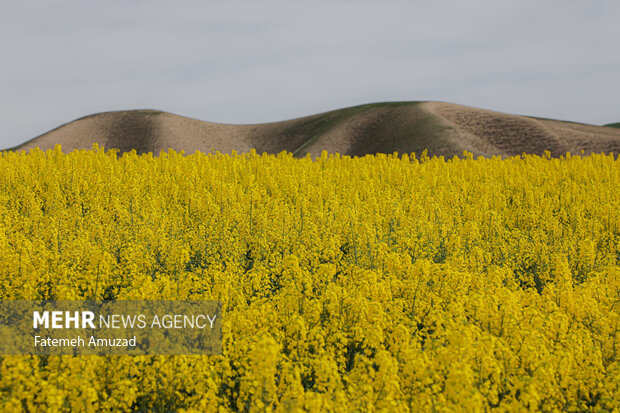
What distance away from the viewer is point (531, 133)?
36.8 meters

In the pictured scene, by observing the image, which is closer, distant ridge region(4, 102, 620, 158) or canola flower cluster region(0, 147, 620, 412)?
canola flower cluster region(0, 147, 620, 412)

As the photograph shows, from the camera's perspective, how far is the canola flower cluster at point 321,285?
11.7ft

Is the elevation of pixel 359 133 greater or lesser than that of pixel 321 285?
greater

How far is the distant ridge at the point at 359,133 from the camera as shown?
113 ft

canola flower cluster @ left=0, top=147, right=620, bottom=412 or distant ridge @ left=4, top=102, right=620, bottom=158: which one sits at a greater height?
distant ridge @ left=4, top=102, right=620, bottom=158

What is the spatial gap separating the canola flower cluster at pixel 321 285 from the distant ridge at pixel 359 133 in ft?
76.5

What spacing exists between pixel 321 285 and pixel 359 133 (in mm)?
41688

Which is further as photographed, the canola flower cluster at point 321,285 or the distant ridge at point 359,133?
the distant ridge at point 359,133

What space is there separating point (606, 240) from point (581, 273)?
2.40 metres

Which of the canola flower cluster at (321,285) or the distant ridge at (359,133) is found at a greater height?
the distant ridge at (359,133)

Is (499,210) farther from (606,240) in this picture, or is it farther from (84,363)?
(84,363)

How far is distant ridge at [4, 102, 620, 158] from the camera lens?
34500 millimetres

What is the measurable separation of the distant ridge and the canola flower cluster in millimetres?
23326

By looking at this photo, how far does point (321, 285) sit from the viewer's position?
18.2 feet
